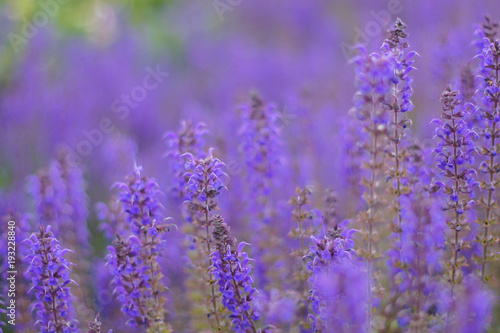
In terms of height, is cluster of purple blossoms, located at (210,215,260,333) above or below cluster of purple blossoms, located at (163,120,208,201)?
below

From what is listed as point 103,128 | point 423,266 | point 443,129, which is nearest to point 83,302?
point 423,266

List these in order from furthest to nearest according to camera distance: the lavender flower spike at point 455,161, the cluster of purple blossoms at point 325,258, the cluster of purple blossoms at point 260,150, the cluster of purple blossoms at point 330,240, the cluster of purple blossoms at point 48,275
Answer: the cluster of purple blossoms at point 260,150, the cluster of purple blossoms at point 48,275, the lavender flower spike at point 455,161, the cluster of purple blossoms at point 330,240, the cluster of purple blossoms at point 325,258

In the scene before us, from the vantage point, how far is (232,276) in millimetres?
3936

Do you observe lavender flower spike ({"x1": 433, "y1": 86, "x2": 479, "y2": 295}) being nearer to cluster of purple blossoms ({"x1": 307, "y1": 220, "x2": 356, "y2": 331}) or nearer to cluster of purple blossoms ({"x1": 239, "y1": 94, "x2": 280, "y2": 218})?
cluster of purple blossoms ({"x1": 307, "y1": 220, "x2": 356, "y2": 331})

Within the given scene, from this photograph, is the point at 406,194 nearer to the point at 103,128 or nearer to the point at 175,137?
the point at 175,137

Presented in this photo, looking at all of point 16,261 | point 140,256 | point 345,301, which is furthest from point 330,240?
point 16,261

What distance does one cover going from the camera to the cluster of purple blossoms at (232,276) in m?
3.90

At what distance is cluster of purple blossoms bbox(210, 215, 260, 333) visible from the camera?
3.90 meters

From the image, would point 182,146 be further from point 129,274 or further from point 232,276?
point 232,276

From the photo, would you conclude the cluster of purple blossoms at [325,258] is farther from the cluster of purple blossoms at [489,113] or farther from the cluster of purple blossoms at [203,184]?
the cluster of purple blossoms at [489,113]

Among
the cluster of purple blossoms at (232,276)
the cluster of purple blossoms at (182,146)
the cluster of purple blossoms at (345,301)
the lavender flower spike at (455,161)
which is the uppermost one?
the cluster of purple blossoms at (182,146)

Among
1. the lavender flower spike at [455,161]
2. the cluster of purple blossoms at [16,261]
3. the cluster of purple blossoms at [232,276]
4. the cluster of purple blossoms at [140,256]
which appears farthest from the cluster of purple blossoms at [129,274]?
the lavender flower spike at [455,161]

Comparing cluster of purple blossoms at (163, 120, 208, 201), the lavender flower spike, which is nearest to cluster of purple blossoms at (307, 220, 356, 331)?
the lavender flower spike

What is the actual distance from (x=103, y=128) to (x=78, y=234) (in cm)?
459
